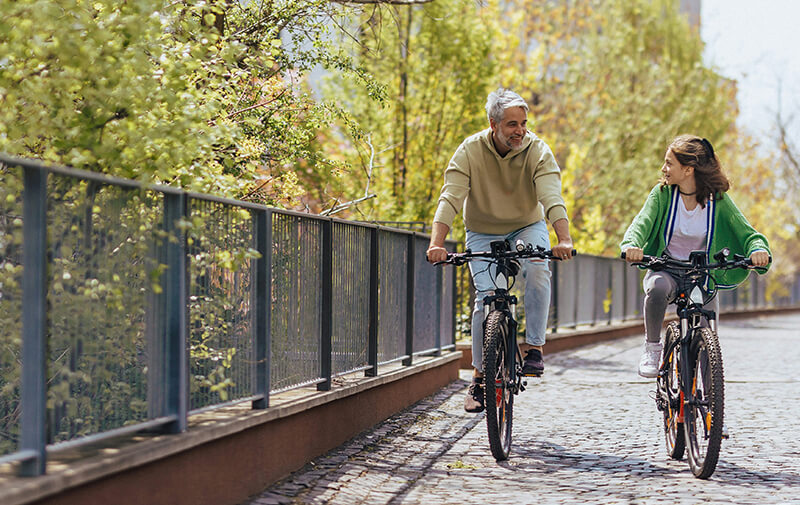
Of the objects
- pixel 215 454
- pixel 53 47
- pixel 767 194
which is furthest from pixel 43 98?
pixel 767 194

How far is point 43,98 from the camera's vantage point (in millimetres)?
4836

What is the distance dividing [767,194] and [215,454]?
4705 centimetres

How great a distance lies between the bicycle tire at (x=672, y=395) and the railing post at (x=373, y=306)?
2140 millimetres

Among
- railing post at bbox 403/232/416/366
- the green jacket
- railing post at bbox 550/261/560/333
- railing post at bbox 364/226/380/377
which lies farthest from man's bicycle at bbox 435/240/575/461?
railing post at bbox 550/261/560/333

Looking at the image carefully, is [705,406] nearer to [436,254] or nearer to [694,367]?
[694,367]

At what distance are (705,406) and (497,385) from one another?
1.31 meters

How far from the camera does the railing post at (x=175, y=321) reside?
4.90m

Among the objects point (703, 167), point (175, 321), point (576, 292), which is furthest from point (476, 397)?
point (576, 292)

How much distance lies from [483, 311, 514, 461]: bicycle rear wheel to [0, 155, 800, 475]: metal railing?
99 centimetres

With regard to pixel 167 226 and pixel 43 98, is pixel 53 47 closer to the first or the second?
pixel 43 98

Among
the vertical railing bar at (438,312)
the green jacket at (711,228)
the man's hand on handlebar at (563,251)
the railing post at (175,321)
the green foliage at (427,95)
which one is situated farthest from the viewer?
the green foliage at (427,95)

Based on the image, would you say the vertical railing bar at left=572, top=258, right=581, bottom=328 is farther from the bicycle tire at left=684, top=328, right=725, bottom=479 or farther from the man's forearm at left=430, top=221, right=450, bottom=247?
the bicycle tire at left=684, top=328, right=725, bottom=479

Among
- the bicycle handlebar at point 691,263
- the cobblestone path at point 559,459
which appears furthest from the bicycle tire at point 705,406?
the bicycle handlebar at point 691,263

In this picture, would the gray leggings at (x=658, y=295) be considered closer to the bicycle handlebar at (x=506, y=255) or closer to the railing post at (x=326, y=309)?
the bicycle handlebar at (x=506, y=255)
